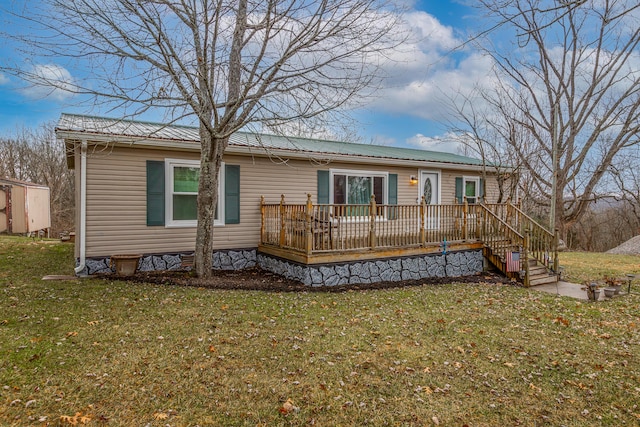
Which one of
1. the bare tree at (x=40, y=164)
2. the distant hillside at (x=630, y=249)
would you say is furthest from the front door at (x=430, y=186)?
the bare tree at (x=40, y=164)

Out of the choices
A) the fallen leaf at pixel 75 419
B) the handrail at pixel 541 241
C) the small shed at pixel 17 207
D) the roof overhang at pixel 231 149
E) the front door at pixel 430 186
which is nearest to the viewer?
the fallen leaf at pixel 75 419

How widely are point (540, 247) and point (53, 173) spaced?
87.5 feet

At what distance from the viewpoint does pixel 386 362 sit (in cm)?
413

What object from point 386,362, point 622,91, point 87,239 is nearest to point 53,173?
point 87,239

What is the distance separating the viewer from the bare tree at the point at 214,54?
6.72m

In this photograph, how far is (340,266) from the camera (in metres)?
8.18

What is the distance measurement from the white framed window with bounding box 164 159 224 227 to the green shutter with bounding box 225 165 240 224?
0.71 m

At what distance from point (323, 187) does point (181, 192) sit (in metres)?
3.82

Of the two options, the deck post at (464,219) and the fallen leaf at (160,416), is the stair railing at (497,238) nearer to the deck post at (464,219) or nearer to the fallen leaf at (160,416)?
the deck post at (464,219)

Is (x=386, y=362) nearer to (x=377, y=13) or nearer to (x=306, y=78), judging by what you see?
(x=306, y=78)

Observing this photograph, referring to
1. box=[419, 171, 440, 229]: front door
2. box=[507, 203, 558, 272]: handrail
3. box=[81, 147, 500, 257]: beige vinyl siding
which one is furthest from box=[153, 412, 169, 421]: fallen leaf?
box=[419, 171, 440, 229]: front door

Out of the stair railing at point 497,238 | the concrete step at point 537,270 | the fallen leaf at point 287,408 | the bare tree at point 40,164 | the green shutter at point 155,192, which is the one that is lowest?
the fallen leaf at point 287,408

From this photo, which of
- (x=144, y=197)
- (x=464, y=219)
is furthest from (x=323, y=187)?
(x=144, y=197)

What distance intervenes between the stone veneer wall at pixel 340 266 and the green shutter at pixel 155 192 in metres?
0.89
